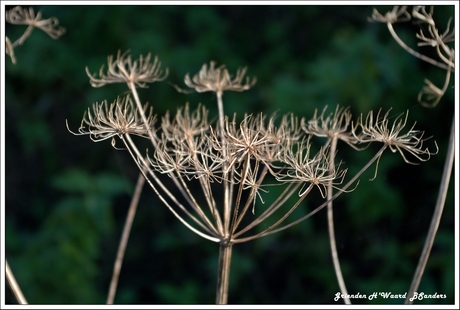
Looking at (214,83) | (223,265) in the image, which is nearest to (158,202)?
(214,83)

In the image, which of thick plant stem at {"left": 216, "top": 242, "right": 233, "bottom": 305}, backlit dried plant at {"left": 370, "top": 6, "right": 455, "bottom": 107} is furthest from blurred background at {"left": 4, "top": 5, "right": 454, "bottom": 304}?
thick plant stem at {"left": 216, "top": 242, "right": 233, "bottom": 305}

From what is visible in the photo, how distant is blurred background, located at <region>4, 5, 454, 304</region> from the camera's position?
12.0 feet

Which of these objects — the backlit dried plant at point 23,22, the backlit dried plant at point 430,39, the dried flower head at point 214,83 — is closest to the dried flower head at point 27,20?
the backlit dried plant at point 23,22

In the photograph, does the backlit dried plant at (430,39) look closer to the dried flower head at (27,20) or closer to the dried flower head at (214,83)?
the dried flower head at (214,83)

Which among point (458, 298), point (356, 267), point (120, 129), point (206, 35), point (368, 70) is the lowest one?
point (356, 267)

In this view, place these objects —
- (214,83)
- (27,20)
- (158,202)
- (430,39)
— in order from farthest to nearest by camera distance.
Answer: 1. (158,202)
2. (214,83)
3. (27,20)
4. (430,39)

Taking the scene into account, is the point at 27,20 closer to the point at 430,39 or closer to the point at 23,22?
the point at 23,22

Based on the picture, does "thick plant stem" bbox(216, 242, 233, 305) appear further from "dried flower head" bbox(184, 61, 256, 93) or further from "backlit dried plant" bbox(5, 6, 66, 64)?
"backlit dried plant" bbox(5, 6, 66, 64)

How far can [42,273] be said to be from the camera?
156 inches

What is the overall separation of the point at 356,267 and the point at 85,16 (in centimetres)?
285

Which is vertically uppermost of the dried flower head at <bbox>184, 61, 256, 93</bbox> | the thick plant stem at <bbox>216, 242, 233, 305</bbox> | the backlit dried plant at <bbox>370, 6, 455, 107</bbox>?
the backlit dried plant at <bbox>370, 6, 455, 107</bbox>

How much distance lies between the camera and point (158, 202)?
459cm

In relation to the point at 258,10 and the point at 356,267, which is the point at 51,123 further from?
the point at 356,267

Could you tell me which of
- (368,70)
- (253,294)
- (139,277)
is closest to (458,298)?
(368,70)
